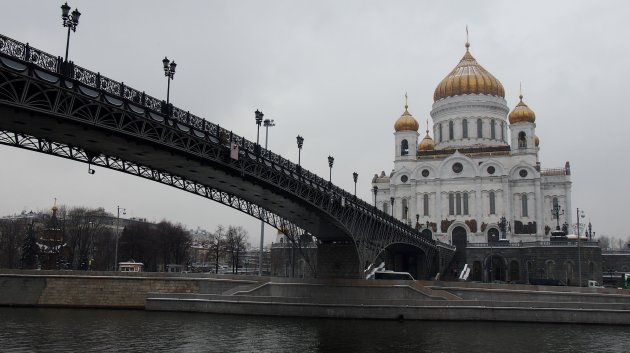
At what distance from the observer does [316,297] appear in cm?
4378

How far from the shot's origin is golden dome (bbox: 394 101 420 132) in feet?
305

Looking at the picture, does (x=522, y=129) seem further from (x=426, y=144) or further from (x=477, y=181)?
(x=426, y=144)

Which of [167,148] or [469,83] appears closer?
[167,148]

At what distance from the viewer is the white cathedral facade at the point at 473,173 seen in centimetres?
8225

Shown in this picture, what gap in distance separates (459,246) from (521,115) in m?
21.2

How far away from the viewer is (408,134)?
304 ft

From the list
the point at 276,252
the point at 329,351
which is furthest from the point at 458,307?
the point at 276,252

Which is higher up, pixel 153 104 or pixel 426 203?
pixel 426 203

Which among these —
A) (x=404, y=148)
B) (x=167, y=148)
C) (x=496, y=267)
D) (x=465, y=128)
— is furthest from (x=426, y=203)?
(x=167, y=148)

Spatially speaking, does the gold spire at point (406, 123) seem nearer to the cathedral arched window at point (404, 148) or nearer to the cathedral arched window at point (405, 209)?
the cathedral arched window at point (404, 148)

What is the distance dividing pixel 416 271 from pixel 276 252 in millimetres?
18912

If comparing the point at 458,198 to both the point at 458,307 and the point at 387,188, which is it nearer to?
the point at 387,188

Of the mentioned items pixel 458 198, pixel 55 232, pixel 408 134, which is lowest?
pixel 55 232

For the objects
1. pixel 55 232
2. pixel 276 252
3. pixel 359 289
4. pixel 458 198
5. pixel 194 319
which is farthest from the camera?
pixel 458 198
